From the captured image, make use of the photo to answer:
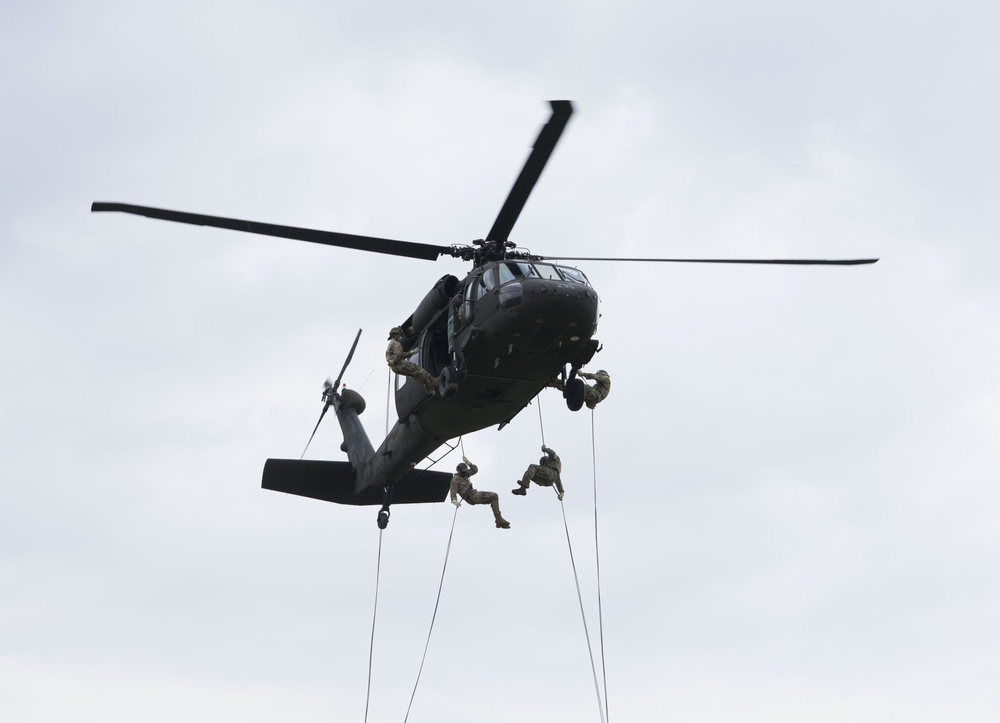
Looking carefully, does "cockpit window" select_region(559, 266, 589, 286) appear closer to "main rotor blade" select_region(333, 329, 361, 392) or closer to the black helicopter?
the black helicopter

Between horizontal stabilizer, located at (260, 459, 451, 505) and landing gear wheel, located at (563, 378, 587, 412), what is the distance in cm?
530

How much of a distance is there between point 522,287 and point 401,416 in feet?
14.8

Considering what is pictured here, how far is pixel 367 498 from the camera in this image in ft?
70.5

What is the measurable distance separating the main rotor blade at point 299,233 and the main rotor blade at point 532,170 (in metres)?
1.00

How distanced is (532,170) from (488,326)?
2.08m

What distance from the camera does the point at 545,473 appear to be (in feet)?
59.5

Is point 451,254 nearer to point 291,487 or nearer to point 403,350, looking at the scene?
point 403,350

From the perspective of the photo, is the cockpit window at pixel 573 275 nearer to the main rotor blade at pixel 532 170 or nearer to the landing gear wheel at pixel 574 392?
the main rotor blade at pixel 532 170

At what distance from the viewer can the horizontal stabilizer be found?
69.8ft

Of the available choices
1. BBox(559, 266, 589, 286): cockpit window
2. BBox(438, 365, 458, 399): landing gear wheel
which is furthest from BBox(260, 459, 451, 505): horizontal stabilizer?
BBox(559, 266, 589, 286): cockpit window

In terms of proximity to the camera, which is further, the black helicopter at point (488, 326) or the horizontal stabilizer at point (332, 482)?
the horizontal stabilizer at point (332, 482)

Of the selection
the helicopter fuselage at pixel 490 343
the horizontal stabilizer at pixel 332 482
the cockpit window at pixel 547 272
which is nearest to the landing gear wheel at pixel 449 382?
the helicopter fuselage at pixel 490 343

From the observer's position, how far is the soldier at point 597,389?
17016 millimetres

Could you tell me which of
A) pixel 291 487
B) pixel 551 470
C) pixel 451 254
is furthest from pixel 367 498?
pixel 451 254
